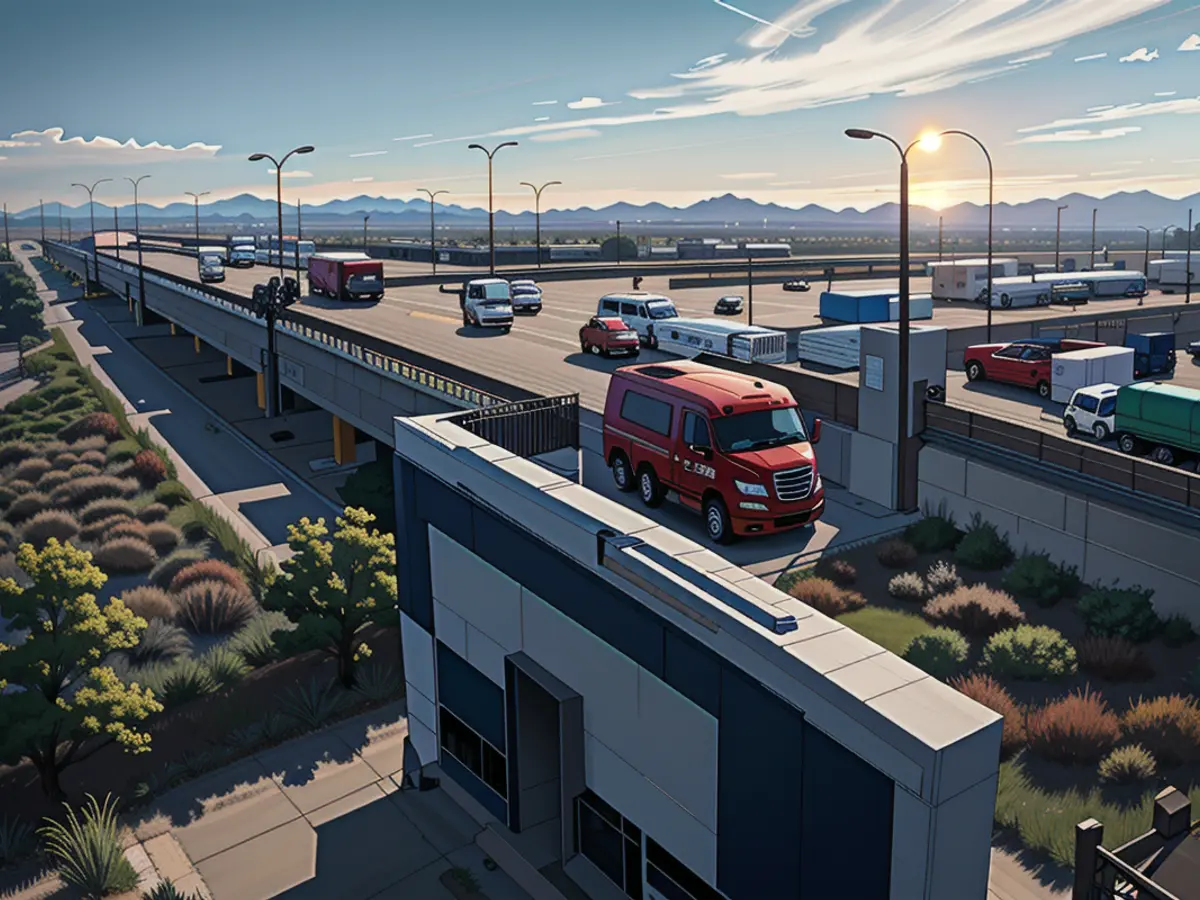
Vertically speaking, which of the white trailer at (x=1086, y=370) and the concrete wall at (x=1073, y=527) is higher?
the white trailer at (x=1086, y=370)

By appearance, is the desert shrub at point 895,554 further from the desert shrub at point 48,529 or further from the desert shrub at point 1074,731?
the desert shrub at point 48,529

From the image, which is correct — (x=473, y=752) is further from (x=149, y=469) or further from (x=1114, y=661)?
(x=149, y=469)

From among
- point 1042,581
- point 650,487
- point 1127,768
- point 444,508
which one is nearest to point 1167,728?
point 1127,768

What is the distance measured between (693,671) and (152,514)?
1382 inches

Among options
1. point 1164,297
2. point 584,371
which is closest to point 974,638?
point 584,371

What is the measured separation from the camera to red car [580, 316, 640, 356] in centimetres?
4328

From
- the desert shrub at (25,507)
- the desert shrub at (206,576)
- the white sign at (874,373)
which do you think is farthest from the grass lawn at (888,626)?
the desert shrub at (25,507)

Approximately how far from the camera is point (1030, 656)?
57.4 ft

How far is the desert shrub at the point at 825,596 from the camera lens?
59.8 ft

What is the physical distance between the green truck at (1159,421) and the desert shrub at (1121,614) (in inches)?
442

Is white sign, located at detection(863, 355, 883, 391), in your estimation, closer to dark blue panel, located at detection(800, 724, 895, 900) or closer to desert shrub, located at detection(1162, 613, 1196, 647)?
desert shrub, located at detection(1162, 613, 1196, 647)

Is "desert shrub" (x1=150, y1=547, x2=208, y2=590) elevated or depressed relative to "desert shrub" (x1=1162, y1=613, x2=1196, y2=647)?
depressed

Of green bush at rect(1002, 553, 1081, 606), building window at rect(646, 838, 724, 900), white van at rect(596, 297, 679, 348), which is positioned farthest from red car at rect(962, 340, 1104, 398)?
building window at rect(646, 838, 724, 900)

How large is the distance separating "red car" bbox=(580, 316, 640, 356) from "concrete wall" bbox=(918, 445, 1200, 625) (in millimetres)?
21229
